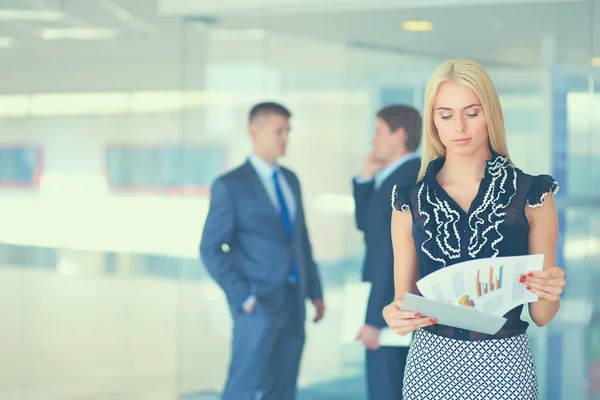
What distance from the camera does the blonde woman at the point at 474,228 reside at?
2.63m

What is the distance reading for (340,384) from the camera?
6379 millimetres

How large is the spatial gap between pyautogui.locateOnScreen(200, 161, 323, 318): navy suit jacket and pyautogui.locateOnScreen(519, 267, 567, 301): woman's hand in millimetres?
2847

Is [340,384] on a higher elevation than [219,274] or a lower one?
lower

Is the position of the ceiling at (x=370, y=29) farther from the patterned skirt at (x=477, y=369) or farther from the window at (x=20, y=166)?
the patterned skirt at (x=477, y=369)

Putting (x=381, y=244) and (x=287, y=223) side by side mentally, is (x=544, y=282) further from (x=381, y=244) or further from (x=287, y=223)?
(x=287, y=223)

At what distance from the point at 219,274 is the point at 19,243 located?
8.29ft

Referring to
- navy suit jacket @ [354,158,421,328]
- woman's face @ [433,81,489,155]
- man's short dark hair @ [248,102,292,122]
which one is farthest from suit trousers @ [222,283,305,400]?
woman's face @ [433,81,489,155]

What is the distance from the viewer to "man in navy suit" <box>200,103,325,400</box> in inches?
208

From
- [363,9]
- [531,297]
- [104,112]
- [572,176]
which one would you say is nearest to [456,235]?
[531,297]

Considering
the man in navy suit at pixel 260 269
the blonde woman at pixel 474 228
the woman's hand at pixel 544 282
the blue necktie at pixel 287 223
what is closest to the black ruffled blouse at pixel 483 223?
the blonde woman at pixel 474 228

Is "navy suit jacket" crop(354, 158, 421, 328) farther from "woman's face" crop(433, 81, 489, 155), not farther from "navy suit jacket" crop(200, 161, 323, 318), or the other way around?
"woman's face" crop(433, 81, 489, 155)

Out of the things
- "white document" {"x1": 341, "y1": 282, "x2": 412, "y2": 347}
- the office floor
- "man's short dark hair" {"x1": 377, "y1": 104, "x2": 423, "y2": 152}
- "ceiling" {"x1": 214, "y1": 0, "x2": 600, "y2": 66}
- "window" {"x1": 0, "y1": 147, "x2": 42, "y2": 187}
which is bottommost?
the office floor

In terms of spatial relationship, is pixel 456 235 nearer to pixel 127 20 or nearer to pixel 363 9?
pixel 363 9

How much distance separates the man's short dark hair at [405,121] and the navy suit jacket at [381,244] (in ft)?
0.58
